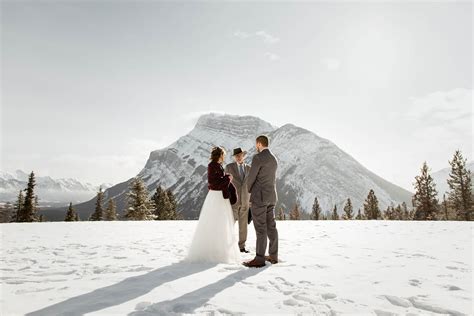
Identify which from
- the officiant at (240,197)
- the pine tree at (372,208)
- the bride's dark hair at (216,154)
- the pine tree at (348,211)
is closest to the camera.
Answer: the bride's dark hair at (216,154)

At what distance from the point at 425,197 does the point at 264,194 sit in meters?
49.9

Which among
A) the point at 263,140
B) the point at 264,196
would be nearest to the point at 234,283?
the point at 264,196

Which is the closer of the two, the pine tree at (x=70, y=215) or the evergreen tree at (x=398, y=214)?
the pine tree at (x=70, y=215)

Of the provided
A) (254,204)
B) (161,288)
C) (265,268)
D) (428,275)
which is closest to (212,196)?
(254,204)

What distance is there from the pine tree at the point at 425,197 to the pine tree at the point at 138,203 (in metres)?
43.1

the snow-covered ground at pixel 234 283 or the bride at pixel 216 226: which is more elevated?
the bride at pixel 216 226

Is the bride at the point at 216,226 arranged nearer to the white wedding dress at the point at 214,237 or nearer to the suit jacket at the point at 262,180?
the white wedding dress at the point at 214,237

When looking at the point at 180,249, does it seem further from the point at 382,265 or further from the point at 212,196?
the point at 382,265

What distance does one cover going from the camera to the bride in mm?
6578

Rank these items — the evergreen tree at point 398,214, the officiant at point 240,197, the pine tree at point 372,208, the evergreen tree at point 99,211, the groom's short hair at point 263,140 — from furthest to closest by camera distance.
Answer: the evergreen tree at point 398,214, the pine tree at point 372,208, the evergreen tree at point 99,211, the officiant at point 240,197, the groom's short hair at point 263,140

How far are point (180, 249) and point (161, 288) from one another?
12.6ft

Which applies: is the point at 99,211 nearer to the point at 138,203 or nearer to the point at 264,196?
the point at 138,203

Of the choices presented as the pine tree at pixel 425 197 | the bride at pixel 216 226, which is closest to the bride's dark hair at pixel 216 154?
the bride at pixel 216 226

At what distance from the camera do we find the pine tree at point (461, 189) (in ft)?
149
